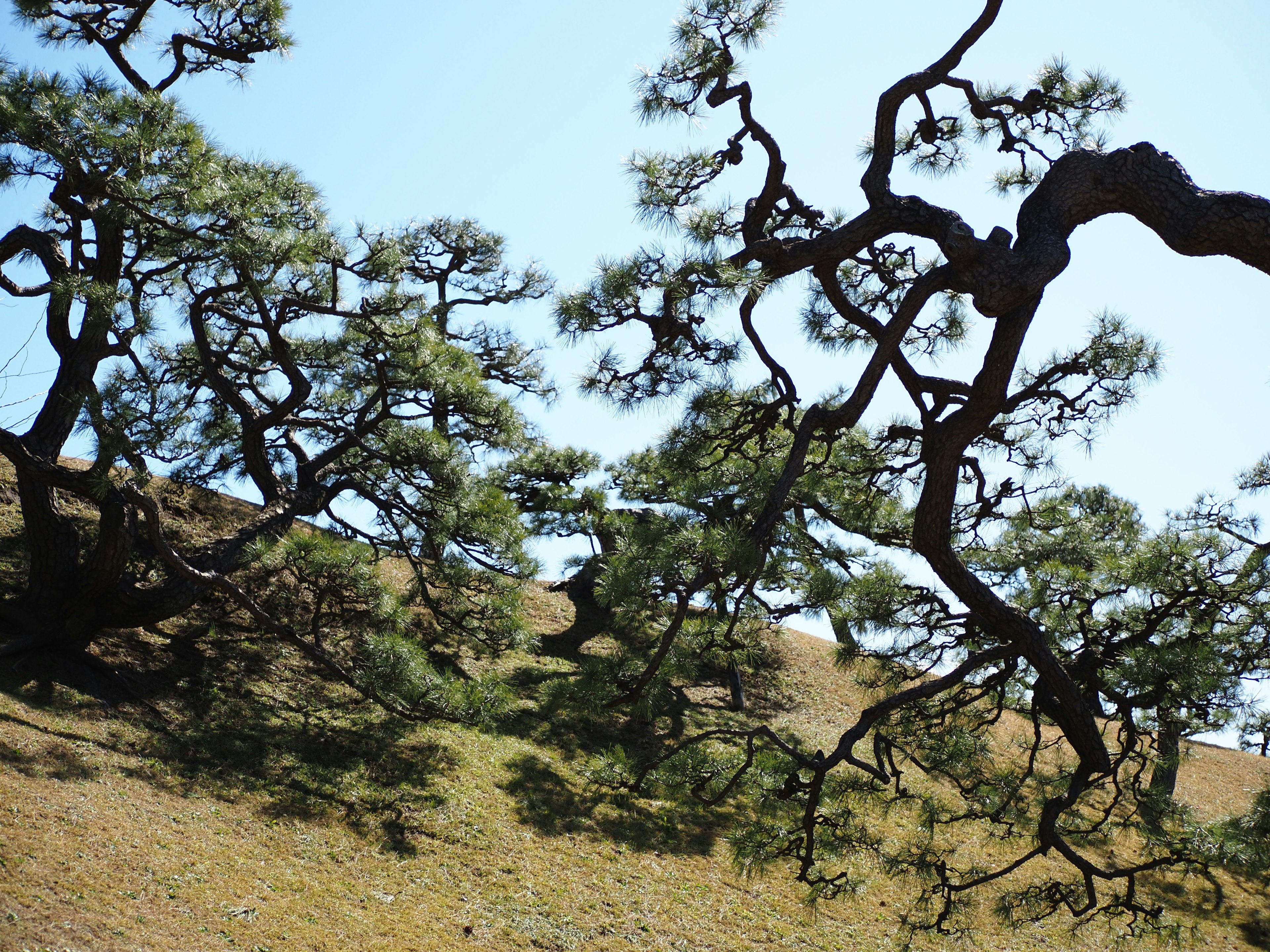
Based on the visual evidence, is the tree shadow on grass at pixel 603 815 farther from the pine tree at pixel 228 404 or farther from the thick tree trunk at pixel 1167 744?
the thick tree trunk at pixel 1167 744

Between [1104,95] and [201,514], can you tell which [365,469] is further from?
[1104,95]

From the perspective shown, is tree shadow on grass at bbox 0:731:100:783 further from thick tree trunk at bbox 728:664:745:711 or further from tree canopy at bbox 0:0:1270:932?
thick tree trunk at bbox 728:664:745:711

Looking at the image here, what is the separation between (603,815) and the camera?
6621 millimetres

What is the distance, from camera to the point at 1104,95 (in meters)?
3.95

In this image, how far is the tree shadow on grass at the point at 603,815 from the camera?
6285 mm

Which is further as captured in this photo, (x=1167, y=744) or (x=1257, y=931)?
(x=1257, y=931)

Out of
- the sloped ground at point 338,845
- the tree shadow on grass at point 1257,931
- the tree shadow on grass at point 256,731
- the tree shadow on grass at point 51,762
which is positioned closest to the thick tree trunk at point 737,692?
the sloped ground at point 338,845

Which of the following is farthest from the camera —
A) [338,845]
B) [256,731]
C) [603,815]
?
[603,815]

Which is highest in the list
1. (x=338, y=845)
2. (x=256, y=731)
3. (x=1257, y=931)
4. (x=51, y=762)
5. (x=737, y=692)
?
(x=737, y=692)

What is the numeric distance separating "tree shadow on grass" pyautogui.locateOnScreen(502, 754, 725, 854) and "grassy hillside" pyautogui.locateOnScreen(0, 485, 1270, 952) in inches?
0.8

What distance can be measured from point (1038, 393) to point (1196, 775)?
30.9 feet

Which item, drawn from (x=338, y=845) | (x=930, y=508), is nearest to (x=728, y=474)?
(x=930, y=508)

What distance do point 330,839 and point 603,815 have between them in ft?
7.00

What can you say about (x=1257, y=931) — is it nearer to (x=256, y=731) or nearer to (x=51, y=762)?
(x=256, y=731)
